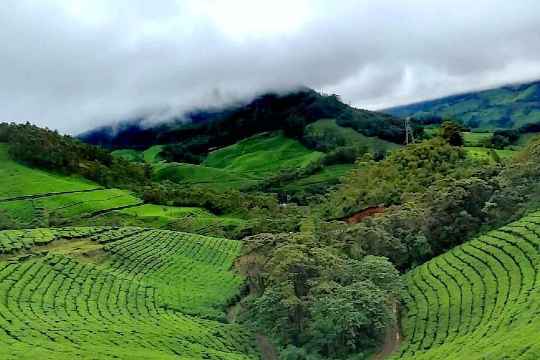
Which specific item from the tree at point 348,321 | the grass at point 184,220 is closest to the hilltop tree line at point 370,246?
the tree at point 348,321

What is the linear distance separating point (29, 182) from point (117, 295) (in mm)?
78836

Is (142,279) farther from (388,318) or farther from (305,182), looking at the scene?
(305,182)

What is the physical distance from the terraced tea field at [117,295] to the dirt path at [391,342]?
9718 millimetres

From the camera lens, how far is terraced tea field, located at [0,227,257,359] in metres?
36.1

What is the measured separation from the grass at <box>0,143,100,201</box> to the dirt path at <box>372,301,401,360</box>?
89.6 meters

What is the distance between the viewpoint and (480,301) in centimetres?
3831

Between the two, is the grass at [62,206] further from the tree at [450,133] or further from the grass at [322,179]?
the tree at [450,133]

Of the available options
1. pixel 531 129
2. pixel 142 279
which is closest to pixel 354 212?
pixel 142 279

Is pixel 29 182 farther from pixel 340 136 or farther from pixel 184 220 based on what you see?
pixel 340 136

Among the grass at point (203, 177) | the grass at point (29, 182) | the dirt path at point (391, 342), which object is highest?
the grass at point (29, 182)

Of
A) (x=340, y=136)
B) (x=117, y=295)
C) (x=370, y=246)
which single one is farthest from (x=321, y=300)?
(x=340, y=136)

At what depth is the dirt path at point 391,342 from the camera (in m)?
39.5

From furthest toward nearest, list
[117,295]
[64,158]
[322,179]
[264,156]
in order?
1. [264,156]
2. [322,179]
3. [64,158]
4. [117,295]

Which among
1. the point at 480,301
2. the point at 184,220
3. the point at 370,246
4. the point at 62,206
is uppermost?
the point at 62,206
